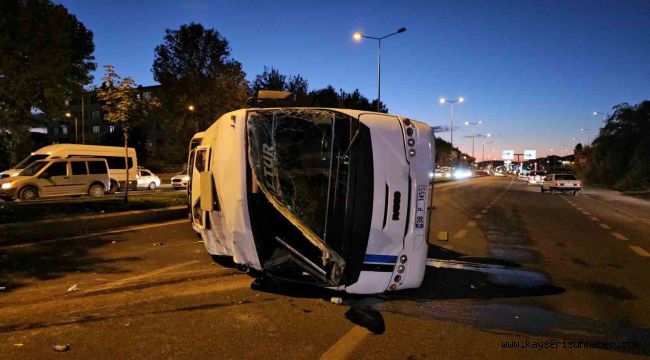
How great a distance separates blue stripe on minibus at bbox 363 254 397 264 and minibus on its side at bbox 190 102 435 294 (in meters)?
0.01

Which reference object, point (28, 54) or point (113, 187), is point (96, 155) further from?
point (28, 54)

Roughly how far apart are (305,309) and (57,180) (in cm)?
1858

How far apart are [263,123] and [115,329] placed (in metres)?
2.79

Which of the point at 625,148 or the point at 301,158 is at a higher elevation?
the point at 625,148

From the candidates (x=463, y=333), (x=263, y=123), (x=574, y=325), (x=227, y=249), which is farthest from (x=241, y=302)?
(x=574, y=325)

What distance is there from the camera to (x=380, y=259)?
5160 mm

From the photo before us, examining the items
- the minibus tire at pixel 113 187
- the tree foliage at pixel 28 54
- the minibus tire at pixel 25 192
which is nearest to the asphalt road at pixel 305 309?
the tree foliage at pixel 28 54

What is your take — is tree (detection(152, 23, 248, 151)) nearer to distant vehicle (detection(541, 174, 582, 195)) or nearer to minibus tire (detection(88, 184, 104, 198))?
minibus tire (detection(88, 184, 104, 198))

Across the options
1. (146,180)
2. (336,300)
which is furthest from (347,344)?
(146,180)

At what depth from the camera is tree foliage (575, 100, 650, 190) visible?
42531mm

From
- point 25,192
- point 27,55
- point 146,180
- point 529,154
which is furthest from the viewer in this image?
point 529,154

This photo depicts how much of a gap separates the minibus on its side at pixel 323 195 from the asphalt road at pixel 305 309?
0.59 meters

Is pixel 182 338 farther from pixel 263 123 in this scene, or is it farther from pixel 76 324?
pixel 263 123

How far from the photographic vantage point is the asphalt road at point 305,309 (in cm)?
453
